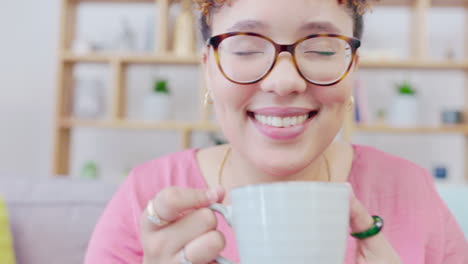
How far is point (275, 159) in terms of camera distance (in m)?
0.70

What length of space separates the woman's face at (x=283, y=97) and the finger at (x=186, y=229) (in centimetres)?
19

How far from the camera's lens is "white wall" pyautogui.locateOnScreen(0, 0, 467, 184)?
3213 millimetres

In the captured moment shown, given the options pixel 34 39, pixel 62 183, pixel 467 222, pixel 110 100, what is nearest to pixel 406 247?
pixel 467 222

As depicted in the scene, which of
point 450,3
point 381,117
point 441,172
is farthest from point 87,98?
point 450,3

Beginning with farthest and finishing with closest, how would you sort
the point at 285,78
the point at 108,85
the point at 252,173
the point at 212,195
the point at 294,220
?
1. the point at 108,85
2. the point at 252,173
3. the point at 285,78
4. the point at 212,195
5. the point at 294,220

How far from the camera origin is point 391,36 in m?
3.25

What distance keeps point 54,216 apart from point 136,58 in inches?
77.2

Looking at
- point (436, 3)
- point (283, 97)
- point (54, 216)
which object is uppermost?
point (436, 3)

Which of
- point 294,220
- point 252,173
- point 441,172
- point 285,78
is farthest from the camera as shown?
point 441,172

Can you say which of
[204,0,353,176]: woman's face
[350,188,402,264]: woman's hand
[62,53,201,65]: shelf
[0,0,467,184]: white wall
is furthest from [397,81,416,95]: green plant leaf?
[350,188,402,264]: woman's hand

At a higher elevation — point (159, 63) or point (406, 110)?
point (159, 63)

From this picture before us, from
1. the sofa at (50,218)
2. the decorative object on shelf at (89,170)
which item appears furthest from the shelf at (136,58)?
the sofa at (50,218)

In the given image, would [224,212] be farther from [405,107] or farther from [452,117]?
[452,117]

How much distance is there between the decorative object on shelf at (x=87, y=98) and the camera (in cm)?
300
